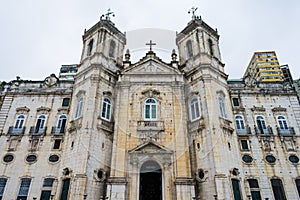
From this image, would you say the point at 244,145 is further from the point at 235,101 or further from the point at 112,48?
the point at 112,48

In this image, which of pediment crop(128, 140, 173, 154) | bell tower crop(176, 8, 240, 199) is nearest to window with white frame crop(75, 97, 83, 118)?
pediment crop(128, 140, 173, 154)

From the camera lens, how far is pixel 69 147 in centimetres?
2167

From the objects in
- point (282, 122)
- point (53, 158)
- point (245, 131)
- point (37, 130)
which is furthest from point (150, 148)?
point (282, 122)

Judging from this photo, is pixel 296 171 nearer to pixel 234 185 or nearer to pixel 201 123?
pixel 234 185

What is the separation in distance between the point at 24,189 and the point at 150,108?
14.1 metres

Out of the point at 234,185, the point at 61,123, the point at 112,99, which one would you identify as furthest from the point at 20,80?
the point at 234,185

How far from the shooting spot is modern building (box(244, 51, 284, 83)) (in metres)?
64.2

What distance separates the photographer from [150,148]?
20547 mm

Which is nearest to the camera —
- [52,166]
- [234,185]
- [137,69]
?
[234,185]

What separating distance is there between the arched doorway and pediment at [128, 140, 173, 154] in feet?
3.71

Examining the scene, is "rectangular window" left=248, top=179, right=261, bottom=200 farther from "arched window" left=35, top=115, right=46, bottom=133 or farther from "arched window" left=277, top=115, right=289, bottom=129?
"arched window" left=35, top=115, right=46, bottom=133

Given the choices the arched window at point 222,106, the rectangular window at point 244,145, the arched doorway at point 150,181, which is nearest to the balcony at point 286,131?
the rectangular window at point 244,145

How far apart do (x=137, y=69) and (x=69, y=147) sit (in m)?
10.3

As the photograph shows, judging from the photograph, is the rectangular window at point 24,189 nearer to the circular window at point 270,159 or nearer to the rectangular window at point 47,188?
the rectangular window at point 47,188
